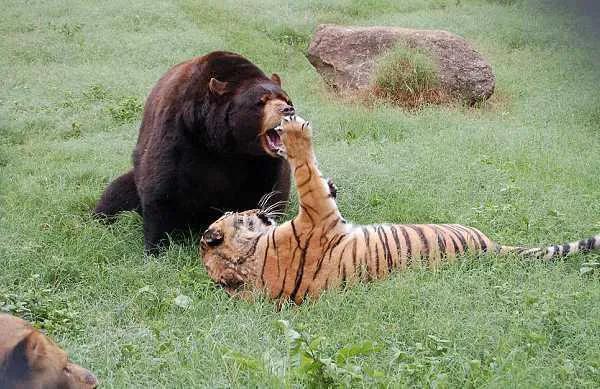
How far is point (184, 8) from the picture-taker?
53.6 feet

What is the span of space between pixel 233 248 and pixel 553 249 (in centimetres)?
202

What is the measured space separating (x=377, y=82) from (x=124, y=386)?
26.1ft

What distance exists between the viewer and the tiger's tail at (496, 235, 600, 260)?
4.86m

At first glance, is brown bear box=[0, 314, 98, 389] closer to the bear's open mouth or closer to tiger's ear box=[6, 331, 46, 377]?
tiger's ear box=[6, 331, 46, 377]

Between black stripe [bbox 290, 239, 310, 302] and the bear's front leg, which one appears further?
the bear's front leg

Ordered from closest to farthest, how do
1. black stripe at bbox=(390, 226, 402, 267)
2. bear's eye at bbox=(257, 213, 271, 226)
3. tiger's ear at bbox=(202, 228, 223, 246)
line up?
black stripe at bbox=(390, 226, 402, 267)
tiger's ear at bbox=(202, 228, 223, 246)
bear's eye at bbox=(257, 213, 271, 226)

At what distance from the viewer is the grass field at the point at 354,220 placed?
3445mm

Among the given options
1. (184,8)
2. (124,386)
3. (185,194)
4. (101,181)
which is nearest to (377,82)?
(101,181)

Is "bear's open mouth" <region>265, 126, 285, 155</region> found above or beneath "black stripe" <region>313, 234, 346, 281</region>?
above

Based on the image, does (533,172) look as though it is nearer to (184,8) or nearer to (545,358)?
(545,358)

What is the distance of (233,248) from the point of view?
4.92 metres

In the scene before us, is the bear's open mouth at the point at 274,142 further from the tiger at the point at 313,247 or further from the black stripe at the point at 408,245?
the black stripe at the point at 408,245

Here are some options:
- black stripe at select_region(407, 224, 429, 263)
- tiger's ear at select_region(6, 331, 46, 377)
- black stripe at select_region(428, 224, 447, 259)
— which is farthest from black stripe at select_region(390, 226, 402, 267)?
tiger's ear at select_region(6, 331, 46, 377)

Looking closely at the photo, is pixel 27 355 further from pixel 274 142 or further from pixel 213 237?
pixel 274 142
